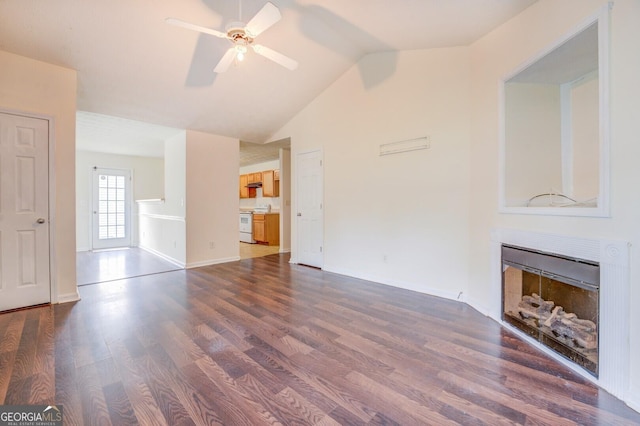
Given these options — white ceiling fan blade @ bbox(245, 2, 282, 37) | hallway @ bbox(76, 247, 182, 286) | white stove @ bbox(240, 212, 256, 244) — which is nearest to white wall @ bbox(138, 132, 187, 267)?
hallway @ bbox(76, 247, 182, 286)

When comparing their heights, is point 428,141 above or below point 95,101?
below

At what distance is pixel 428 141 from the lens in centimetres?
349

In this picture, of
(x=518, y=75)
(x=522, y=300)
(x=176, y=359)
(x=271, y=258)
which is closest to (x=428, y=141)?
(x=518, y=75)

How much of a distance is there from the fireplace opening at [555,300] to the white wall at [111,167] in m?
8.26

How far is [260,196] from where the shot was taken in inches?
358

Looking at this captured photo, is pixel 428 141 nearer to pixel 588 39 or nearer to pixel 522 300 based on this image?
pixel 588 39

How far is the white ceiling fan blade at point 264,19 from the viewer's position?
6.70ft

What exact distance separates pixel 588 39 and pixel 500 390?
244cm

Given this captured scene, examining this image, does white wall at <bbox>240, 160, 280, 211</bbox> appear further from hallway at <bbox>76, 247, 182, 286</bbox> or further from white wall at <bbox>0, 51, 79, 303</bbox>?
white wall at <bbox>0, 51, 79, 303</bbox>

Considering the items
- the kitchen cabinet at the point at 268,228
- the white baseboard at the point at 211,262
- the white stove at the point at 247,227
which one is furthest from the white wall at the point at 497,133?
the white stove at the point at 247,227

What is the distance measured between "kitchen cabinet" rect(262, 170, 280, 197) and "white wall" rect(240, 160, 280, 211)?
298mm

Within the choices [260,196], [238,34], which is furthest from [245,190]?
[238,34]

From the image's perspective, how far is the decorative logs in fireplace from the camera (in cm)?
193

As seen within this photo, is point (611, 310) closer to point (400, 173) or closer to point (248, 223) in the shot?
point (400, 173)
